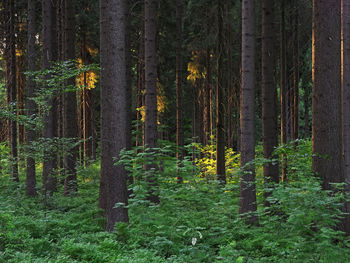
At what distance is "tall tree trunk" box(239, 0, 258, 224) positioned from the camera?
330 inches

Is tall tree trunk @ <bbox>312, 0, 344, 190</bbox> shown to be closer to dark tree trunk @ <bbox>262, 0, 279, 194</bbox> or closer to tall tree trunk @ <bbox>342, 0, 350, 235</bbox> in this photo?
dark tree trunk @ <bbox>262, 0, 279, 194</bbox>

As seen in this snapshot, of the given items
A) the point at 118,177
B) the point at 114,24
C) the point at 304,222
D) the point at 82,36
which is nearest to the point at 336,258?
the point at 304,222

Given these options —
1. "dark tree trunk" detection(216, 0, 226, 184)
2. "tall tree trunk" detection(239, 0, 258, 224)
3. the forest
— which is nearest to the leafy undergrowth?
the forest

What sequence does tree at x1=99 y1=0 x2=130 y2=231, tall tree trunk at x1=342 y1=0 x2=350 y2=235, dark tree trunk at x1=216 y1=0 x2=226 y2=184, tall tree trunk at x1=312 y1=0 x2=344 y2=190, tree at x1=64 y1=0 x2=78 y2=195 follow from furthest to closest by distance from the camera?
1. dark tree trunk at x1=216 y1=0 x2=226 y2=184
2. tree at x1=64 y1=0 x2=78 y2=195
3. tall tree trunk at x1=342 y1=0 x2=350 y2=235
4. tree at x1=99 y1=0 x2=130 y2=231
5. tall tree trunk at x1=312 y1=0 x2=344 y2=190

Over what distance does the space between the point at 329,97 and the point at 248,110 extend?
6.20 ft

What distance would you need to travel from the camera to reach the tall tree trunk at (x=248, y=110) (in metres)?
8.39

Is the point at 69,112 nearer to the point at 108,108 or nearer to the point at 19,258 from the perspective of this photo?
the point at 108,108

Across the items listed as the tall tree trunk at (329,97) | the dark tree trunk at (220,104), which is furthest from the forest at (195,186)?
the dark tree trunk at (220,104)

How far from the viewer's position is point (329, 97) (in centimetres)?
709

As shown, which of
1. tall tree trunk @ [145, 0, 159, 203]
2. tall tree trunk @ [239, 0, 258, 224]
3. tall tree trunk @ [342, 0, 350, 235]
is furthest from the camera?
tall tree trunk @ [145, 0, 159, 203]

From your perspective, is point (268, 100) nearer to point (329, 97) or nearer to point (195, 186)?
point (329, 97)

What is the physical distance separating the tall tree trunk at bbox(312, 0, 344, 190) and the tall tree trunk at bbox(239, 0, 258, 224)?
1.63 meters

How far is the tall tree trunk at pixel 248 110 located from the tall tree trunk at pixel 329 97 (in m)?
1.63

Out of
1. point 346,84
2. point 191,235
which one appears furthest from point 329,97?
point 191,235
